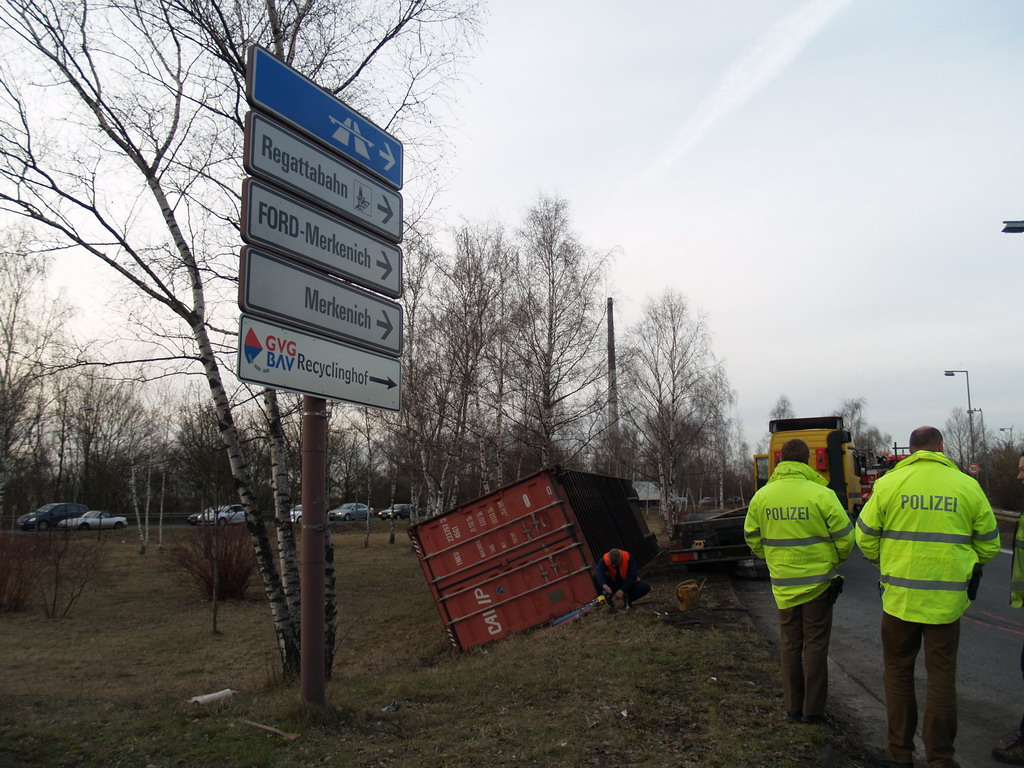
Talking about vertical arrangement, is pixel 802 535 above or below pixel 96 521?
above

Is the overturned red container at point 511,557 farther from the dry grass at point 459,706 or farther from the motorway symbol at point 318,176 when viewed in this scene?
the motorway symbol at point 318,176

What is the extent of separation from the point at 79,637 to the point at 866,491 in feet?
64.1

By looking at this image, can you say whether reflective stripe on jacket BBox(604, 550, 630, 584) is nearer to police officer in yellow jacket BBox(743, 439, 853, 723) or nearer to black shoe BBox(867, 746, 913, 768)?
police officer in yellow jacket BBox(743, 439, 853, 723)

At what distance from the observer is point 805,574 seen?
14.8 ft

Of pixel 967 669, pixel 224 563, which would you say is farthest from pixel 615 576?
pixel 224 563

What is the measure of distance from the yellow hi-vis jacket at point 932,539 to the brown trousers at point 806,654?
56 centimetres

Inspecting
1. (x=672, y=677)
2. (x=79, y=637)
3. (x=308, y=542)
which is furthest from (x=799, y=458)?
(x=79, y=637)

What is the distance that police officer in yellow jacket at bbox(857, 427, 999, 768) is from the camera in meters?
3.76

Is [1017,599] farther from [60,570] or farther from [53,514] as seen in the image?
[53,514]

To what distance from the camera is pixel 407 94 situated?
9047 millimetres

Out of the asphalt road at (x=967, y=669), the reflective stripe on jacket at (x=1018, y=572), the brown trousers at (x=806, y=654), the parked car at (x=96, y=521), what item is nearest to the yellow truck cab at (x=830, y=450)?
the asphalt road at (x=967, y=669)

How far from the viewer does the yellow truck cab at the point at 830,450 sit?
16.9 metres

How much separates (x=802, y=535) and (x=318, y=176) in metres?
3.86

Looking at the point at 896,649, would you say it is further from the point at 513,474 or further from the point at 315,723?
the point at 513,474
